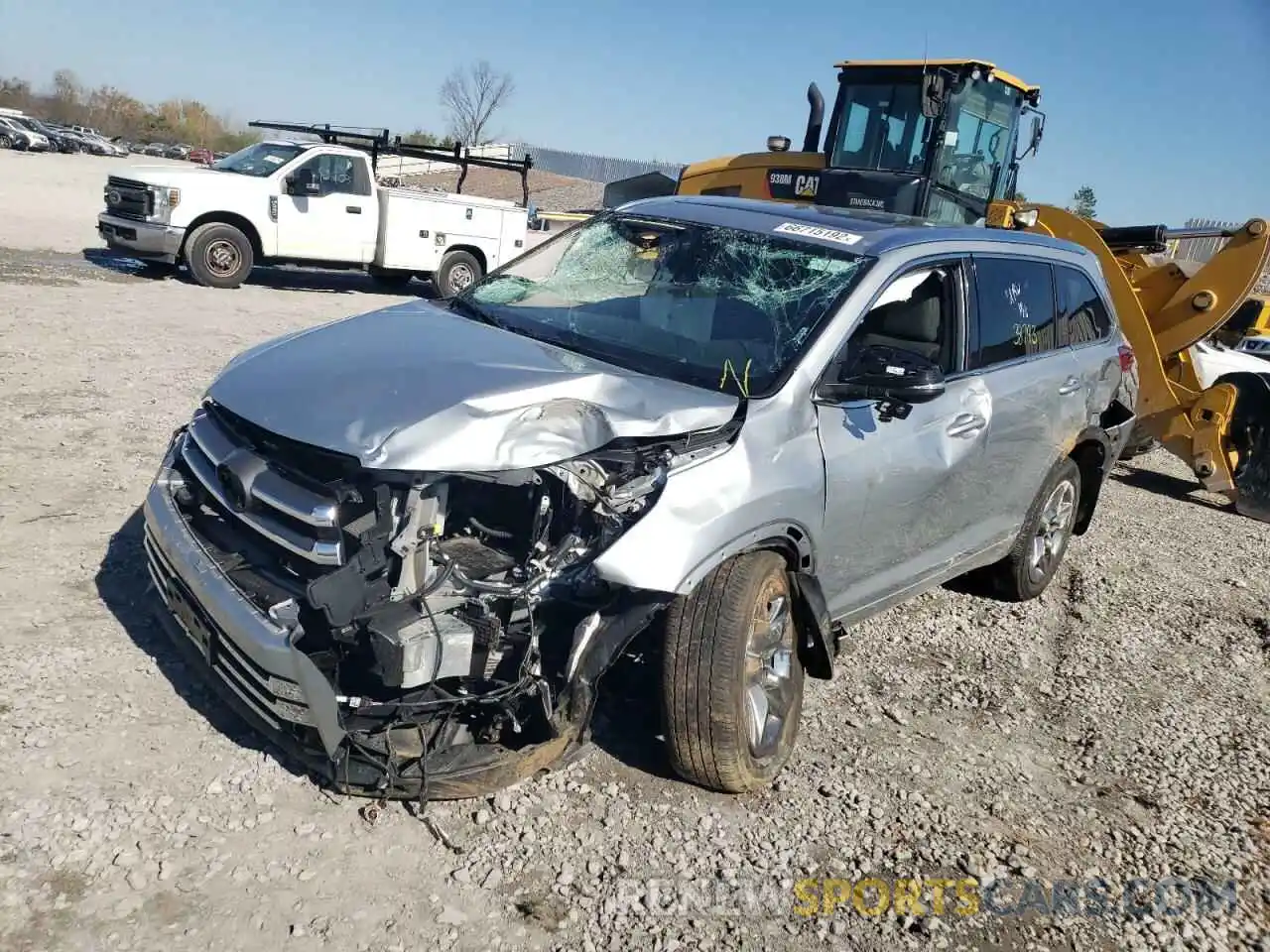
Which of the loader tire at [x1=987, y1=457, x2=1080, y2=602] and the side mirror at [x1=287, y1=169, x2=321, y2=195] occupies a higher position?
the side mirror at [x1=287, y1=169, x2=321, y2=195]

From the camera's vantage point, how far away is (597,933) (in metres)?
2.72

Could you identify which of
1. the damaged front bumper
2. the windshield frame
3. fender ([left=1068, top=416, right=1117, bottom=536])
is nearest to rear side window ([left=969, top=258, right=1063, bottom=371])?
fender ([left=1068, top=416, right=1117, bottom=536])

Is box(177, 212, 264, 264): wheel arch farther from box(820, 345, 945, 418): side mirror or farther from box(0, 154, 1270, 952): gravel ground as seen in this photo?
box(820, 345, 945, 418): side mirror

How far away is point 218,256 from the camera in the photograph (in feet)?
41.8

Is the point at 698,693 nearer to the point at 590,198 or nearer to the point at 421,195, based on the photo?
the point at 421,195

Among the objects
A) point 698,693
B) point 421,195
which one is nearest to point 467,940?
point 698,693

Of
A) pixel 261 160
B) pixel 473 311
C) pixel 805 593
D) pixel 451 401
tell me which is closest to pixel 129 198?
pixel 261 160

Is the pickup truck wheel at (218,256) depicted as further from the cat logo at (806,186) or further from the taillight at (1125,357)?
the taillight at (1125,357)

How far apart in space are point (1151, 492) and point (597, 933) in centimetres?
771

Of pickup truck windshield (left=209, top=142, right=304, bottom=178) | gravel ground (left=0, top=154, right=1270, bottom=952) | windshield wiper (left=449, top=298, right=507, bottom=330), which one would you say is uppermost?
pickup truck windshield (left=209, top=142, right=304, bottom=178)

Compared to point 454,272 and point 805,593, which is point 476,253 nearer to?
point 454,272

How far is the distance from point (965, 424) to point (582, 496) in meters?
1.98

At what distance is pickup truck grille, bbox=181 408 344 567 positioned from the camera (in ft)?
9.47

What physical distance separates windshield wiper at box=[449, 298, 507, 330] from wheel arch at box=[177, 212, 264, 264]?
9448mm
